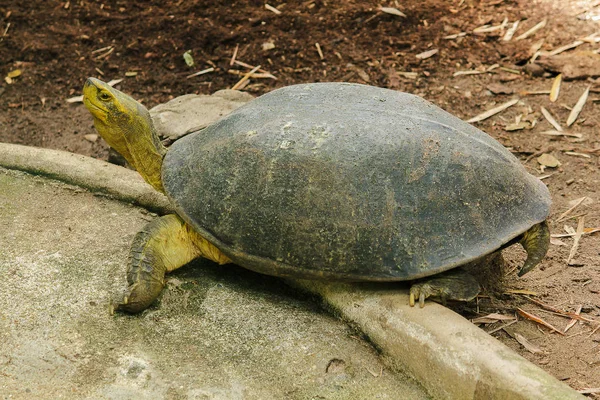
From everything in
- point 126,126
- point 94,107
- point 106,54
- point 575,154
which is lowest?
point 106,54

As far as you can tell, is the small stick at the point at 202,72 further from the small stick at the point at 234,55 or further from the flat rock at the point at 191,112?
the flat rock at the point at 191,112

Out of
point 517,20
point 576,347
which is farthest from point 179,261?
point 517,20

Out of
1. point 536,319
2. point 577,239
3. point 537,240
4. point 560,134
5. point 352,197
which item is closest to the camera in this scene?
point 352,197

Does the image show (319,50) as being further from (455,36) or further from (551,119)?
(551,119)

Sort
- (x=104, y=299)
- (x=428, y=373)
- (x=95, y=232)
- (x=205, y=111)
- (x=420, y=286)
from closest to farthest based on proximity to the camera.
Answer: (x=428, y=373), (x=420, y=286), (x=104, y=299), (x=95, y=232), (x=205, y=111)

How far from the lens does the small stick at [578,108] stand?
17.7 ft

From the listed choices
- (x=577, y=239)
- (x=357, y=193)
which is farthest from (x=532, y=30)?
(x=357, y=193)

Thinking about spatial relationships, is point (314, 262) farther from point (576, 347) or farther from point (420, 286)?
point (576, 347)

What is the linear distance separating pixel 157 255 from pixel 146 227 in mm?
189

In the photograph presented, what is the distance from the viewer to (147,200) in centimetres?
430

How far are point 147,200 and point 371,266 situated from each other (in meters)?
1.72

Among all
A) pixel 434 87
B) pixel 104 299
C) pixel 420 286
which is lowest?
pixel 434 87

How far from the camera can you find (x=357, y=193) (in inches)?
124

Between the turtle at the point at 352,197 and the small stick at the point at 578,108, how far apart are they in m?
2.14
